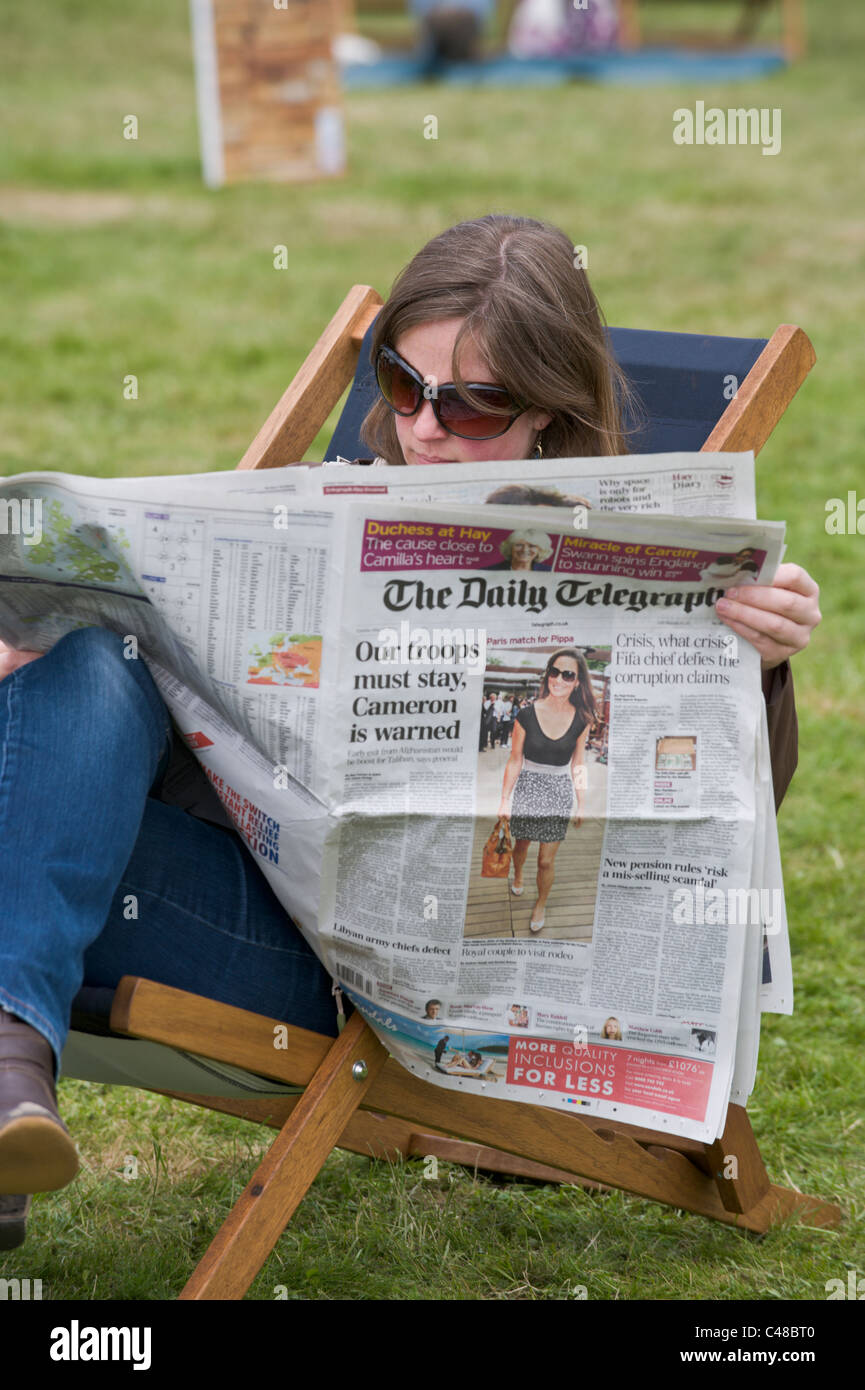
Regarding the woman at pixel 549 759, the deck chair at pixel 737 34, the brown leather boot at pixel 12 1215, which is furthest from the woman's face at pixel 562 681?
the deck chair at pixel 737 34

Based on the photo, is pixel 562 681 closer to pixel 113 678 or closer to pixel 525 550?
pixel 525 550

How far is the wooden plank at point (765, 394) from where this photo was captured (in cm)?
193

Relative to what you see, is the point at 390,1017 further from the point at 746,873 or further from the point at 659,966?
the point at 746,873

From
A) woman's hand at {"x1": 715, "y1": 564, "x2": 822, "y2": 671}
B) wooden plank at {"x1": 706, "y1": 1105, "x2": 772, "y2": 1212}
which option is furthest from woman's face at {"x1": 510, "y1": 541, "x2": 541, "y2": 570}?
wooden plank at {"x1": 706, "y1": 1105, "x2": 772, "y2": 1212}

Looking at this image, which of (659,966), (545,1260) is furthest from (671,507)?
(545,1260)

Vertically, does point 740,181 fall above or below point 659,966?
above

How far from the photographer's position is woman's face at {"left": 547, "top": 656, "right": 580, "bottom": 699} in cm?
172

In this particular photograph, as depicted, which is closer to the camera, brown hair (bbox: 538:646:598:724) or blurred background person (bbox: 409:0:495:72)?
brown hair (bbox: 538:646:598:724)

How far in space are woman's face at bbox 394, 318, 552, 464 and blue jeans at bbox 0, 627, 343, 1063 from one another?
0.51m

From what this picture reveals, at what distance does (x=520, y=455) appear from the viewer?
6.66ft

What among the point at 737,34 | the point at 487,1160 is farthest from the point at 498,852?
the point at 737,34

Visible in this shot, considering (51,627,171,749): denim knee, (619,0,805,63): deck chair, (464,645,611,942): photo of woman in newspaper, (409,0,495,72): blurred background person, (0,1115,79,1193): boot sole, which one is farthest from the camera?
(619,0,805,63): deck chair

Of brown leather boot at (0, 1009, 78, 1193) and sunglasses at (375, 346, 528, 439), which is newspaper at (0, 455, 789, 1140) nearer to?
sunglasses at (375, 346, 528, 439)
